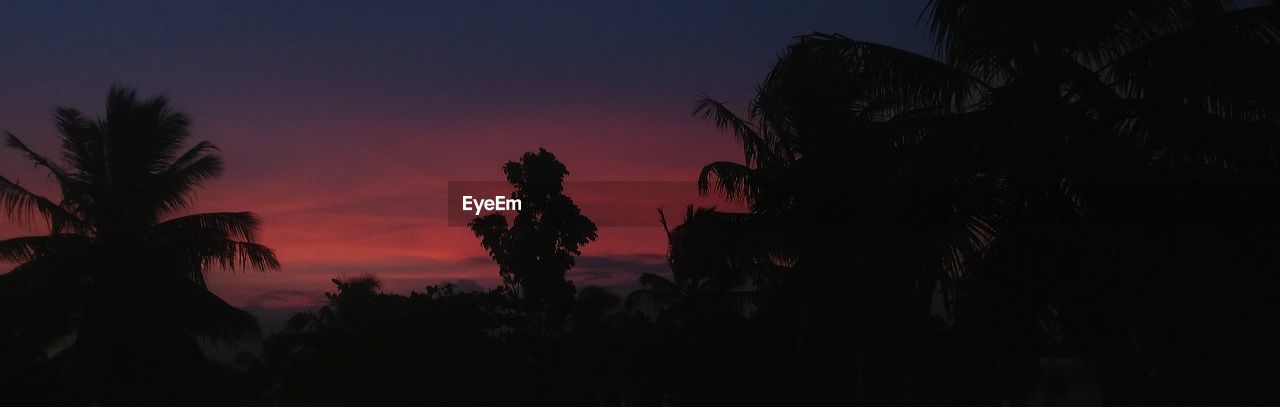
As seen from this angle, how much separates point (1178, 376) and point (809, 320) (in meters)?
3.32

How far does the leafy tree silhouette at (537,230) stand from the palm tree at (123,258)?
14.9 feet

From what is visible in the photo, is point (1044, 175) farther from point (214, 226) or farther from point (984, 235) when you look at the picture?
point (214, 226)

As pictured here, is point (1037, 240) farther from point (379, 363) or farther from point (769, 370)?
point (379, 363)

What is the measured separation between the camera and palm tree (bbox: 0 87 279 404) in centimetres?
1989

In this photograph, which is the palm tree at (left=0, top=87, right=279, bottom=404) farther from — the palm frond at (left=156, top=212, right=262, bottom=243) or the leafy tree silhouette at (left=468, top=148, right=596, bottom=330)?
the leafy tree silhouette at (left=468, top=148, right=596, bottom=330)

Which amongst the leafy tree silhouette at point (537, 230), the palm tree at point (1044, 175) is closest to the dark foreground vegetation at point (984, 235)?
the palm tree at point (1044, 175)

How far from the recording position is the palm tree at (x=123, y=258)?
65.3ft

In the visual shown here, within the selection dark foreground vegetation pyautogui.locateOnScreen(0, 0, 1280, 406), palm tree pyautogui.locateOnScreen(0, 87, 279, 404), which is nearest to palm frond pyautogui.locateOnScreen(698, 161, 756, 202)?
dark foreground vegetation pyautogui.locateOnScreen(0, 0, 1280, 406)

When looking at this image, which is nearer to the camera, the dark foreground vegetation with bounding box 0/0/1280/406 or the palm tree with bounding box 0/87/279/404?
the dark foreground vegetation with bounding box 0/0/1280/406

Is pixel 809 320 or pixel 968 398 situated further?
pixel 968 398

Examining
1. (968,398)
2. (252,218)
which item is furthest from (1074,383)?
(252,218)

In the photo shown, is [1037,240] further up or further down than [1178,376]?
further up

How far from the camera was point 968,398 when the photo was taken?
1343 centimetres

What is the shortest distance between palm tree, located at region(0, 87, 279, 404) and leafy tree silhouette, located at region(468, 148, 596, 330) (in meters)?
4.53
